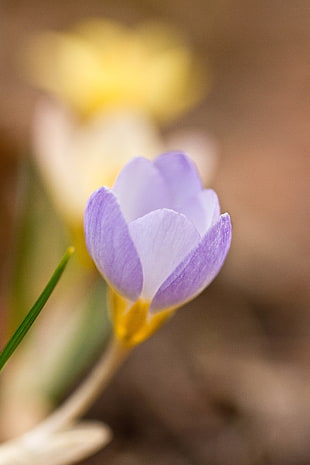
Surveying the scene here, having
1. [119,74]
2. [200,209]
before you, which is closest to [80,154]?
[119,74]

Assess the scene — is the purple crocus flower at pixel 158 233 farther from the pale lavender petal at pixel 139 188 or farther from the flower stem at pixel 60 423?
the flower stem at pixel 60 423

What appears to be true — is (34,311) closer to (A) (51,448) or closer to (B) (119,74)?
(A) (51,448)

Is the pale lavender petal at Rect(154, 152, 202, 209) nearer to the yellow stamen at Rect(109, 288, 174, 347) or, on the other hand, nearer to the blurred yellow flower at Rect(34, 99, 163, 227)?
the yellow stamen at Rect(109, 288, 174, 347)

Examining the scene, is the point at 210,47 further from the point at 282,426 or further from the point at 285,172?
the point at 282,426

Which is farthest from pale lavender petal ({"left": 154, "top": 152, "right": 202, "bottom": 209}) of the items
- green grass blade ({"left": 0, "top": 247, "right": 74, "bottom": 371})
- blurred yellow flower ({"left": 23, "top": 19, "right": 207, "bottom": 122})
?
blurred yellow flower ({"left": 23, "top": 19, "right": 207, "bottom": 122})

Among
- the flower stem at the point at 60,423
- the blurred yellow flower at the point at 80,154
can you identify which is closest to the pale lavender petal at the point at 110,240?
the flower stem at the point at 60,423

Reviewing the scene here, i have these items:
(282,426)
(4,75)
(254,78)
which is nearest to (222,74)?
(254,78)
